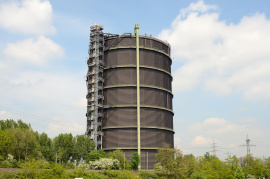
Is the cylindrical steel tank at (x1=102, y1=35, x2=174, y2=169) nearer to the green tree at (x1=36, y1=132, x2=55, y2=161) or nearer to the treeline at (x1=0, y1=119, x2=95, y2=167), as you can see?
the treeline at (x1=0, y1=119, x2=95, y2=167)

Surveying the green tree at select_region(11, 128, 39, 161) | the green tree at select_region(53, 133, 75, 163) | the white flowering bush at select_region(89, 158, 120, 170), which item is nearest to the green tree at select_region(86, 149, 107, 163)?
the white flowering bush at select_region(89, 158, 120, 170)

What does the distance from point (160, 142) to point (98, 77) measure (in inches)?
785

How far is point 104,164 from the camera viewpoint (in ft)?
185

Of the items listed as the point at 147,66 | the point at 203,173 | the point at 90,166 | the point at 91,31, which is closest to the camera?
the point at 203,173

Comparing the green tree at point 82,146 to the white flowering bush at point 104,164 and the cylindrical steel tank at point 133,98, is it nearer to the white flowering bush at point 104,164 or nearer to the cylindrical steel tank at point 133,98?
the cylindrical steel tank at point 133,98

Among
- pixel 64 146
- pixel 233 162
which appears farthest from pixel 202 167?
pixel 64 146

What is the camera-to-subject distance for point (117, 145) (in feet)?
209

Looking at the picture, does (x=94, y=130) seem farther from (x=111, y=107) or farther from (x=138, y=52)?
(x=138, y=52)

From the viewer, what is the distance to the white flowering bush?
56.2 metres

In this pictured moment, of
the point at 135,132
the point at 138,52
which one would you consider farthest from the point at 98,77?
the point at 135,132

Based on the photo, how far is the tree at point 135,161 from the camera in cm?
5894

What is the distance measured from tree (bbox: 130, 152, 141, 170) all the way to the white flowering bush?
3124 mm

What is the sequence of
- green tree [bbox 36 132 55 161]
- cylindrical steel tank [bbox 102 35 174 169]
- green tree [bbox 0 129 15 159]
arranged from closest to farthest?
green tree [bbox 0 129 15 159] < green tree [bbox 36 132 55 161] < cylindrical steel tank [bbox 102 35 174 169]

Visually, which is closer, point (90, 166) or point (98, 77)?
point (90, 166)
